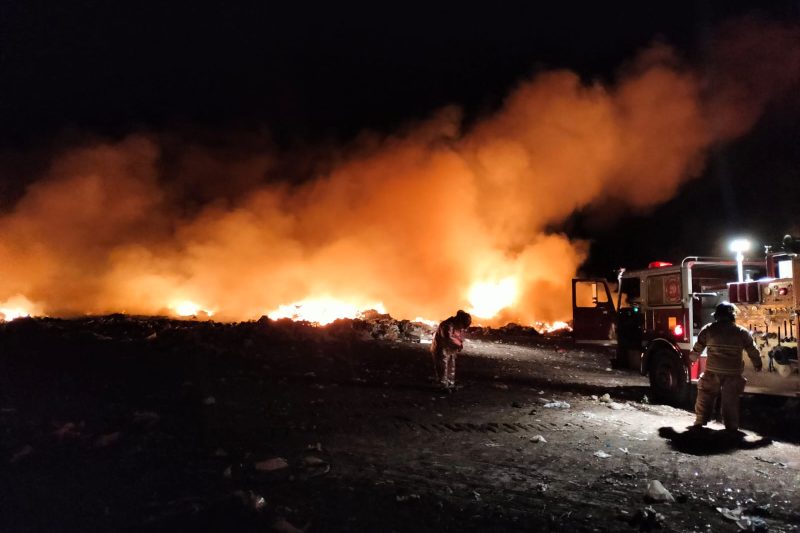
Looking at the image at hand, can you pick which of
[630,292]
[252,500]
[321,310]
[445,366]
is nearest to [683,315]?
[630,292]

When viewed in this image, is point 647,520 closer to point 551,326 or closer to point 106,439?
point 106,439

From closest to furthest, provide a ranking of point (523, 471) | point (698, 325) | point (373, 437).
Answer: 1. point (523, 471)
2. point (373, 437)
3. point (698, 325)

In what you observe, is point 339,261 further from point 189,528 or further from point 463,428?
point 189,528

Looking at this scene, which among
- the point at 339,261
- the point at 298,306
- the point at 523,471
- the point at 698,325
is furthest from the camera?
the point at 339,261

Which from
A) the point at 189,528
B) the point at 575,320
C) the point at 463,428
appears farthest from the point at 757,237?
the point at 189,528

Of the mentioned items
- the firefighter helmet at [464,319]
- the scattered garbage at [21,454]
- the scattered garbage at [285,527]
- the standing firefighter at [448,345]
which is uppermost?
the firefighter helmet at [464,319]

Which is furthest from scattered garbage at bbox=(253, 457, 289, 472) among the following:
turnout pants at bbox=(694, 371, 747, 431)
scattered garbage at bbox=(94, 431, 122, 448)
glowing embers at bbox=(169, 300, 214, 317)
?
glowing embers at bbox=(169, 300, 214, 317)

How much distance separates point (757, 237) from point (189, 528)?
1014 inches

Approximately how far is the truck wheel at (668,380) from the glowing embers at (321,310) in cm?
1136

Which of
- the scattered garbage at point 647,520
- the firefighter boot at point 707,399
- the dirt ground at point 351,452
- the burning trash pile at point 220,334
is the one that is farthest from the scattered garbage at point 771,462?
the burning trash pile at point 220,334

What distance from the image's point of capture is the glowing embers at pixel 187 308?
22.5m

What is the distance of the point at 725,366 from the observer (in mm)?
6363

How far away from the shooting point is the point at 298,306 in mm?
20953

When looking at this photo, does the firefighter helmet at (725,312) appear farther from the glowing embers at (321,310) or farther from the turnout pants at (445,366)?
the glowing embers at (321,310)
